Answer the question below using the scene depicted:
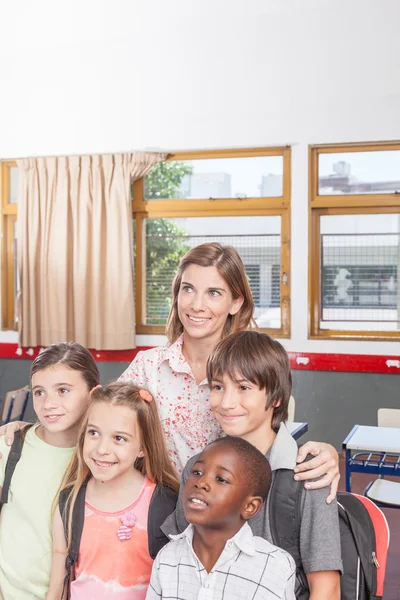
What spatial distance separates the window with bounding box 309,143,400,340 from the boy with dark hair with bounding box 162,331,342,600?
3794 mm

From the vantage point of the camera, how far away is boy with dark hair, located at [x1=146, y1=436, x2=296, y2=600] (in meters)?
1.10

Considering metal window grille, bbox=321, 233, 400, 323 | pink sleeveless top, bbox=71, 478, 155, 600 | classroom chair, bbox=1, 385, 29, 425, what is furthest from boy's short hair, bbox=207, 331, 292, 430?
metal window grille, bbox=321, 233, 400, 323

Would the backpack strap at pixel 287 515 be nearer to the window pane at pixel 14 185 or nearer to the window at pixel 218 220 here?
the window at pixel 218 220

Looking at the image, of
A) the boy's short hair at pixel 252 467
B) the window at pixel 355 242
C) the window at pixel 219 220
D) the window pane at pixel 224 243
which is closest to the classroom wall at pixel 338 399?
the window at pixel 355 242

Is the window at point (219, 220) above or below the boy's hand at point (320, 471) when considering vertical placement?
above

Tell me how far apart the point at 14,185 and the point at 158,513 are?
16.1 ft

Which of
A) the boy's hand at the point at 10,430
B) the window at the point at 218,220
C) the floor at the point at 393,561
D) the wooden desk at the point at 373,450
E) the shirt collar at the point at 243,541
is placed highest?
the window at the point at 218,220

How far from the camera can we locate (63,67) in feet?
18.1

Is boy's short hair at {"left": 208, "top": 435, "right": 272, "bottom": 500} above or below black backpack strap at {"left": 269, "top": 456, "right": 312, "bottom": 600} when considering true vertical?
above

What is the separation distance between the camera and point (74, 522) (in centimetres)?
141

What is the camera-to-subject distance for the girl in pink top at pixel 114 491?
1378 millimetres

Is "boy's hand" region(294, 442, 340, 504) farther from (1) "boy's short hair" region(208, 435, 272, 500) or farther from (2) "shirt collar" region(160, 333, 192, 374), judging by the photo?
(2) "shirt collar" region(160, 333, 192, 374)

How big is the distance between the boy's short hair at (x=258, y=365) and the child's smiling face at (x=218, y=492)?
0.64 feet

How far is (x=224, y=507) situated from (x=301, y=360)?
4.01m
